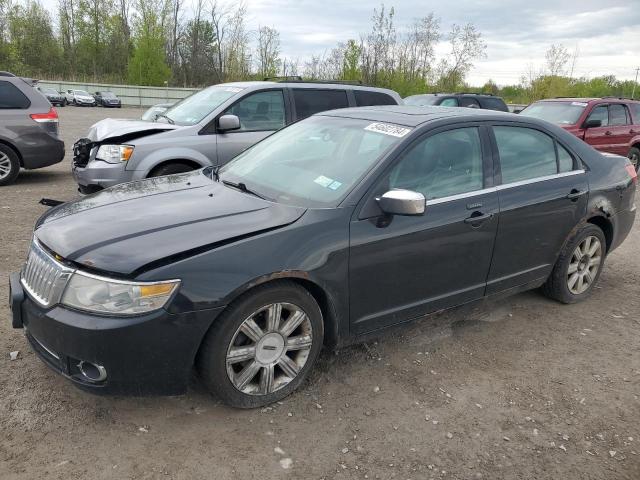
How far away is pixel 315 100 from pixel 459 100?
782cm

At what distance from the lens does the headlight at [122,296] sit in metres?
2.52

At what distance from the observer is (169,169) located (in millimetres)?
6453

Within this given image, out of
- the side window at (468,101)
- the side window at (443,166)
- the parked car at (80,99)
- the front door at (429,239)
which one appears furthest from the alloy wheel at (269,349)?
the parked car at (80,99)

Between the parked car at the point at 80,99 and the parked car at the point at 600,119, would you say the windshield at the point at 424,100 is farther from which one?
the parked car at the point at 80,99

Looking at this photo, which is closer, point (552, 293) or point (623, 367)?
point (623, 367)

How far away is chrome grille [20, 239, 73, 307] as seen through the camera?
8.57 ft

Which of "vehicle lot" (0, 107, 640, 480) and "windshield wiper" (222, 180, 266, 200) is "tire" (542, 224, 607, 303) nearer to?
"vehicle lot" (0, 107, 640, 480)

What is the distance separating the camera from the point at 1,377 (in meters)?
3.14

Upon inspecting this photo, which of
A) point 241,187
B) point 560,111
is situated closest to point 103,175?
point 241,187

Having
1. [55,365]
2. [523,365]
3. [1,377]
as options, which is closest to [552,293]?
[523,365]

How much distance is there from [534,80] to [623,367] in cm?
4621

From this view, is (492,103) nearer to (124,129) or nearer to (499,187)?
(124,129)

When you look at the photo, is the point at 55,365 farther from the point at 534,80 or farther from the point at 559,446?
the point at 534,80

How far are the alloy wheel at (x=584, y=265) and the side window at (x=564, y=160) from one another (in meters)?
0.65
